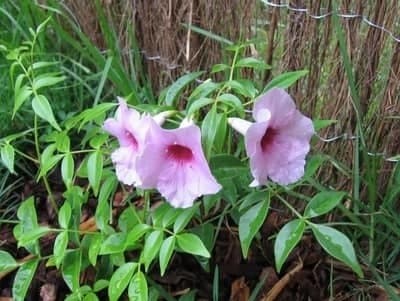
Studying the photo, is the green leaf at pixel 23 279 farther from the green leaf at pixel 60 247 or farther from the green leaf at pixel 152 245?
the green leaf at pixel 152 245

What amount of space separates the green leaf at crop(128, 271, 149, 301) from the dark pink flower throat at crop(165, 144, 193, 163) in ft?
0.72

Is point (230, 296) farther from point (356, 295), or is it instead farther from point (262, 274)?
point (356, 295)

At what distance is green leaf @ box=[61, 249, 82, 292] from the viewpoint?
4.17 feet

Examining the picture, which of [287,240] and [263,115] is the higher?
[263,115]

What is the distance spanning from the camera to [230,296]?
4.75 feet

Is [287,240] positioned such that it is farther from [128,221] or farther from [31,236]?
[31,236]

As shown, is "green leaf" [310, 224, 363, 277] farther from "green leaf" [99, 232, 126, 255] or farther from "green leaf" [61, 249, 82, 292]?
"green leaf" [61, 249, 82, 292]

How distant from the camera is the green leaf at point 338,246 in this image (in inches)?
43.8

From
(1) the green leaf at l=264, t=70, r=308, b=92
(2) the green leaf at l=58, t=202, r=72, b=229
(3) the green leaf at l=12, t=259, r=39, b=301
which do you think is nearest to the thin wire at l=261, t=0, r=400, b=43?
(1) the green leaf at l=264, t=70, r=308, b=92

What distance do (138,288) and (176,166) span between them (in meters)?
0.22

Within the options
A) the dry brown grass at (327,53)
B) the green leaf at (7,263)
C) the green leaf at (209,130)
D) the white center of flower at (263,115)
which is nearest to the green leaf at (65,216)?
the green leaf at (7,263)

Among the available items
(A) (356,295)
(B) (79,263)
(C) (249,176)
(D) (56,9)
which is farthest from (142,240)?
(D) (56,9)

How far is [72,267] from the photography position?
4.26ft

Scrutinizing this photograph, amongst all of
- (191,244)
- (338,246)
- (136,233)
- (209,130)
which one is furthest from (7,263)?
(338,246)
